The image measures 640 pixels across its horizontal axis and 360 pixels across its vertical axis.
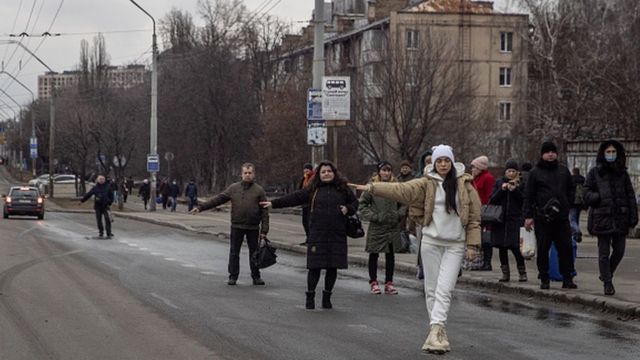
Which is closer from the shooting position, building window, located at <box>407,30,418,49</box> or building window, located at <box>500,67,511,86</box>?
building window, located at <box>407,30,418,49</box>

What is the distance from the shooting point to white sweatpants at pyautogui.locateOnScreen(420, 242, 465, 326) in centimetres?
1041

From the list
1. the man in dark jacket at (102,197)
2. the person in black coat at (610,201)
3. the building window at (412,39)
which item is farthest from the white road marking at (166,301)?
the building window at (412,39)

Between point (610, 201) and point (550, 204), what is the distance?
83 cm

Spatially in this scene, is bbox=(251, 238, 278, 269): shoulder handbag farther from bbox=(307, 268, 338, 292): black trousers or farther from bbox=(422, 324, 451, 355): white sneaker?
bbox=(422, 324, 451, 355): white sneaker

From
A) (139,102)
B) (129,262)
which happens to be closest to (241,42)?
(139,102)

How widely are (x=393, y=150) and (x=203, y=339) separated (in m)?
36.6

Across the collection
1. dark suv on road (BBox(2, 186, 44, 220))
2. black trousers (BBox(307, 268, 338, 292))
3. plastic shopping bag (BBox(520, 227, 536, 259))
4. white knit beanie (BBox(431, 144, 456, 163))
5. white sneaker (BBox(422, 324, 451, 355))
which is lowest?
dark suv on road (BBox(2, 186, 44, 220))

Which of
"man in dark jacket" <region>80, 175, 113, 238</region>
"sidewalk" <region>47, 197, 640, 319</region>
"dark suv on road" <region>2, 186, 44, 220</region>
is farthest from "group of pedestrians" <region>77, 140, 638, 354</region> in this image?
"dark suv on road" <region>2, 186, 44, 220</region>

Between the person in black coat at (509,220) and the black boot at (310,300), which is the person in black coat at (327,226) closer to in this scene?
the black boot at (310,300)

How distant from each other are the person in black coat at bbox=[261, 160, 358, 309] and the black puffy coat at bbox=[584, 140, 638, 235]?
3.08m

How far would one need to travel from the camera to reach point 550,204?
14836mm

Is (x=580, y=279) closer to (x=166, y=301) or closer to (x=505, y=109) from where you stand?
(x=166, y=301)

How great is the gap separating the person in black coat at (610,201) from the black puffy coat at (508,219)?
2049 millimetres

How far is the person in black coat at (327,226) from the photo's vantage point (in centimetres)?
1370
